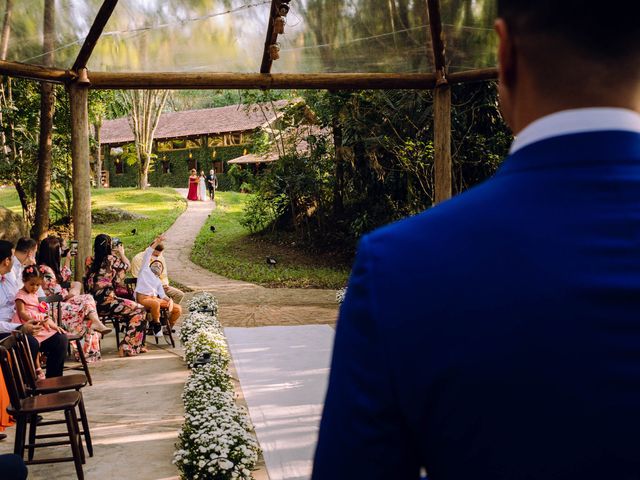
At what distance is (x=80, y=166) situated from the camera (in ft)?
28.7

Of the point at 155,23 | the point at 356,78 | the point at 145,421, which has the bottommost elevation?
the point at 145,421

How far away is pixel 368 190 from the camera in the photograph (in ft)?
59.6

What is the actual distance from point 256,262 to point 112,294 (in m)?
10.1

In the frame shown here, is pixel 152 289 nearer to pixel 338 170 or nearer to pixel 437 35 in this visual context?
pixel 437 35

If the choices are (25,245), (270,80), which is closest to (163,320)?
(25,245)

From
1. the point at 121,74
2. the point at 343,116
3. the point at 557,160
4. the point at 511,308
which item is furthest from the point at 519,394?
the point at 343,116

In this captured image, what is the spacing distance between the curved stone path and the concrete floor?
9.38ft

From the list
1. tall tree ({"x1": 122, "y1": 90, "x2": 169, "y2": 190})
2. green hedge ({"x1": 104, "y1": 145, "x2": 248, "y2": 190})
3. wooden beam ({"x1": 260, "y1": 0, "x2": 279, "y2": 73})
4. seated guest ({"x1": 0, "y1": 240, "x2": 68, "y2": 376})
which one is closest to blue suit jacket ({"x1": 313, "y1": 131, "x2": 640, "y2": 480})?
seated guest ({"x1": 0, "y1": 240, "x2": 68, "y2": 376})

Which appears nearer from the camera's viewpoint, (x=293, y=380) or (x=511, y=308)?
(x=511, y=308)

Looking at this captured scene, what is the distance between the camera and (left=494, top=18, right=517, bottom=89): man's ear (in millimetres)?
880

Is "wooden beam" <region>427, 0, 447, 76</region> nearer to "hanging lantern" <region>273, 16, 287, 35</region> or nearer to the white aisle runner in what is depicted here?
"hanging lantern" <region>273, 16, 287, 35</region>

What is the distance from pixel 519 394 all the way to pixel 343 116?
683 inches

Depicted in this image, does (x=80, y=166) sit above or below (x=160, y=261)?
above

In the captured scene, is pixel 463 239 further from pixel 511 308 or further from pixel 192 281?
pixel 192 281
